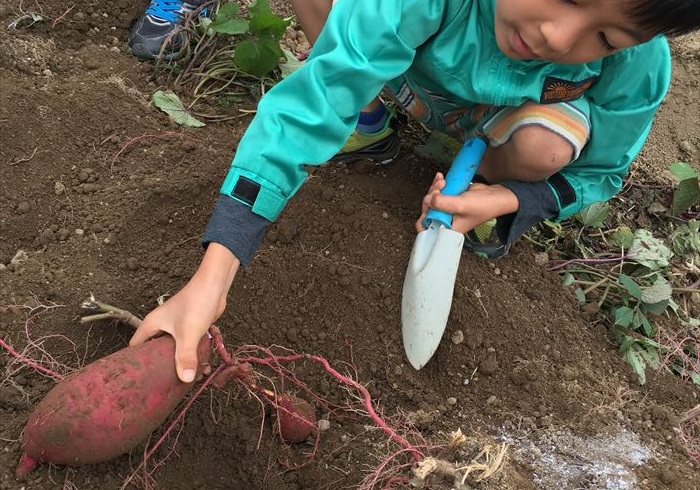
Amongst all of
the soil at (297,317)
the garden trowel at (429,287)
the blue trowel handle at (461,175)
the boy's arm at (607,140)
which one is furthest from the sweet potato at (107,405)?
the boy's arm at (607,140)

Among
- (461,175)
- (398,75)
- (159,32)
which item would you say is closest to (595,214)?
(461,175)

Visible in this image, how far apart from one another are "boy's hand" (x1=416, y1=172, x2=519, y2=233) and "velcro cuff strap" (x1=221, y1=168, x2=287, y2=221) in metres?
0.43

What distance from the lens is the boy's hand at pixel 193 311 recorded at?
990mm

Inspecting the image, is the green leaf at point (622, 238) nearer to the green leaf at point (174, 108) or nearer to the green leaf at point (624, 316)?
the green leaf at point (624, 316)

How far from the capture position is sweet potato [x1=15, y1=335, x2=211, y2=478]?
978 millimetres

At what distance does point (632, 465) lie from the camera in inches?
49.9

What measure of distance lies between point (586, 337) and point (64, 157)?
4.19ft

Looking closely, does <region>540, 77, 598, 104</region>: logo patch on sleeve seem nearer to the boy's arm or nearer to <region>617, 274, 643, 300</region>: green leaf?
the boy's arm

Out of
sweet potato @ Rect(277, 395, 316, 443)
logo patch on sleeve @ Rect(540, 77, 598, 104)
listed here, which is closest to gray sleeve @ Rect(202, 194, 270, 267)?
sweet potato @ Rect(277, 395, 316, 443)

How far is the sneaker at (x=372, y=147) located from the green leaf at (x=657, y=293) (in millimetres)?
703

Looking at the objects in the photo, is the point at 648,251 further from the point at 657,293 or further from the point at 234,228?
the point at 234,228

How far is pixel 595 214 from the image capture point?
1.76 metres

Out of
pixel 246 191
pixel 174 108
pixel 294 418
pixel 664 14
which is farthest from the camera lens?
pixel 174 108

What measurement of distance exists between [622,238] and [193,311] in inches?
49.2
